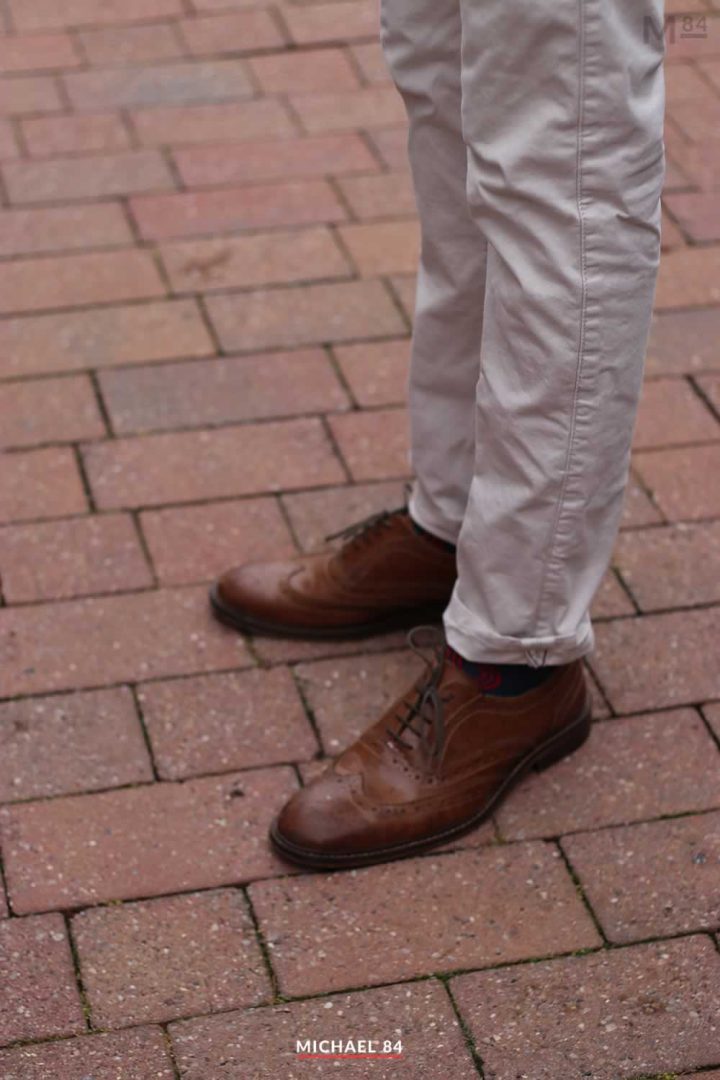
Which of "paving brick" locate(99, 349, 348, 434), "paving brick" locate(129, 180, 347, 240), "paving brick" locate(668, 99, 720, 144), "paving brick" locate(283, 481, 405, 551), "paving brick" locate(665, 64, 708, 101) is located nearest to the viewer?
"paving brick" locate(283, 481, 405, 551)

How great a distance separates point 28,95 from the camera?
3979 mm

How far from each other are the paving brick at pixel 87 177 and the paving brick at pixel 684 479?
50.9 inches

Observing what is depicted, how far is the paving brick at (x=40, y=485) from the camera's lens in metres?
2.79

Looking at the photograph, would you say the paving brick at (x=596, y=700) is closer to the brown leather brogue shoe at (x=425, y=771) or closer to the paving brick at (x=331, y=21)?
the brown leather brogue shoe at (x=425, y=771)

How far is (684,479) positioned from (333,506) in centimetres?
57

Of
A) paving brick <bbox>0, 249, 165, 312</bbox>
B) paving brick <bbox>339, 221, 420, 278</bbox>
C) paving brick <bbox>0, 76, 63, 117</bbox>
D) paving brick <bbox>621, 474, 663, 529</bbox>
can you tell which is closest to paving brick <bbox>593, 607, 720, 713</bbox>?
paving brick <bbox>621, 474, 663, 529</bbox>

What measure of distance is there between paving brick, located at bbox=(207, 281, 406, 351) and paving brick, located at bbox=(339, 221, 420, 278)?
7 centimetres

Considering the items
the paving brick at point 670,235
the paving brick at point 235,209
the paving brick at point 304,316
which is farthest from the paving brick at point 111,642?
the paving brick at point 670,235

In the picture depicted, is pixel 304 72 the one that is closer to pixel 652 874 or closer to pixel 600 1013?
pixel 652 874

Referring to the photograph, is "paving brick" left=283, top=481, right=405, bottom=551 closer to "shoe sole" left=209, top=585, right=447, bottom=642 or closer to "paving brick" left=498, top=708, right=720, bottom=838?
"shoe sole" left=209, top=585, right=447, bottom=642

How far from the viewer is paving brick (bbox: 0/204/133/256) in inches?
137


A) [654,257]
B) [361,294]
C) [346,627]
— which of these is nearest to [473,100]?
[654,257]

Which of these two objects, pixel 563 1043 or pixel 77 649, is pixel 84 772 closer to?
pixel 77 649

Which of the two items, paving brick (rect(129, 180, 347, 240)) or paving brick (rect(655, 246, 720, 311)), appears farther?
paving brick (rect(129, 180, 347, 240))
